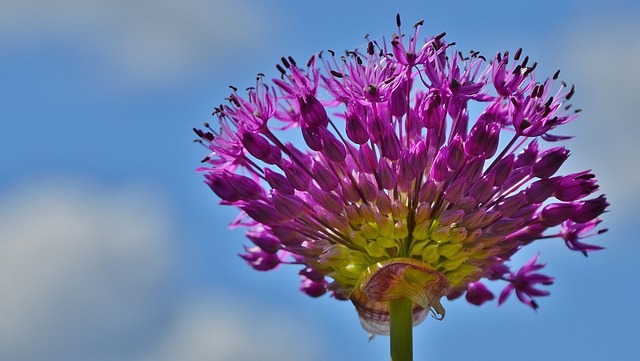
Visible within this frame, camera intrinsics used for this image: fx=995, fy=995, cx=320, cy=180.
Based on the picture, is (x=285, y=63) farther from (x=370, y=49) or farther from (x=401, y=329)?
(x=401, y=329)

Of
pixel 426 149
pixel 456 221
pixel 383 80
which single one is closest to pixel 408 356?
pixel 456 221

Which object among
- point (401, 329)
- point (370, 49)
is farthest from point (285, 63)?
point (401, 329)

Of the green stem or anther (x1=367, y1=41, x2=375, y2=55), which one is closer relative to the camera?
the green stem

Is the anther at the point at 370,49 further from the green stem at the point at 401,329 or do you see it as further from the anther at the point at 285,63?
the green stem at the point at 401,329

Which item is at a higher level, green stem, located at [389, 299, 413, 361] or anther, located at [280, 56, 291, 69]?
anther, located at [280, 56, 291, 69]

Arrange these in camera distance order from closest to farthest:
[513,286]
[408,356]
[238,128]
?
[408,356] < [238,128] < [513,286]

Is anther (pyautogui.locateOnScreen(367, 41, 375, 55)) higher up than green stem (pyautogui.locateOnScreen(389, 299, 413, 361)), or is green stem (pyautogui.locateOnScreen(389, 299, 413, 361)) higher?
anther (pyautogui.locateOnScreen(367, 41, 375, 55))

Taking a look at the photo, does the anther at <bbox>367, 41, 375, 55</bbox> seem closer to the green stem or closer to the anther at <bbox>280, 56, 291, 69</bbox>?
the anther at <bbox>280, 56, 291, 69</bbox>

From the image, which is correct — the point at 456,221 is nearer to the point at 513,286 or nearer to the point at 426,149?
the point at 426,149
